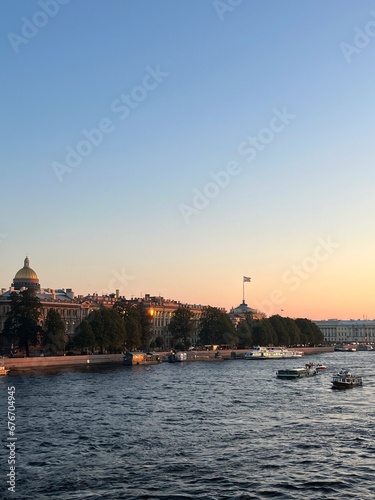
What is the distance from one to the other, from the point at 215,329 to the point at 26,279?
4462 centimetres

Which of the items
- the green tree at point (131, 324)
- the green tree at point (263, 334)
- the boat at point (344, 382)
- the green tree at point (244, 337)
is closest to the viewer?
the boat at point (344, 382)

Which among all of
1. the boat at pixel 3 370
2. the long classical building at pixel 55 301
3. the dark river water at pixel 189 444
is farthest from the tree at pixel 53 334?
the dark river water at pixel 189 444

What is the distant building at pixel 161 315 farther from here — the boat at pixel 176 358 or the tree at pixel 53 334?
the tree at pixel 53 334

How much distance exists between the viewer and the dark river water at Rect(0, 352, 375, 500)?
1159 inches

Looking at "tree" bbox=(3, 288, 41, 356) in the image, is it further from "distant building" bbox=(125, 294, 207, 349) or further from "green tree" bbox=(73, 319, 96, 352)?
"distant building" bbox=(125, 294, 207, 349)

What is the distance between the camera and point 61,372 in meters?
88.9

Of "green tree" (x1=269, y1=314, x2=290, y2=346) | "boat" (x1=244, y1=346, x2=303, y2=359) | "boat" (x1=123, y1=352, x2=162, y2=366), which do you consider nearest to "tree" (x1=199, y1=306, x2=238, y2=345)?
"boat" (x1=244, y1=346, x2=303, y2=359)

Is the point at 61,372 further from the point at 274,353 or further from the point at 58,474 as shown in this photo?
the point at 274,353

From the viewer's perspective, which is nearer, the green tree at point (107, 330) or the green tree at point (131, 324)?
the green tree at point (107, 330)

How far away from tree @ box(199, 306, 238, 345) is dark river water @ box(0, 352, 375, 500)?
310 feet

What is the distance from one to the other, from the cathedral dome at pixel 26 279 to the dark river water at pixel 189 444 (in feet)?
295

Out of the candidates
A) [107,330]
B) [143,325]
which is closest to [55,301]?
[143,325]

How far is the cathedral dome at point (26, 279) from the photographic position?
511ft

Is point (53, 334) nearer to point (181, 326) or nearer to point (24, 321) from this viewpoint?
point (24, 321)
